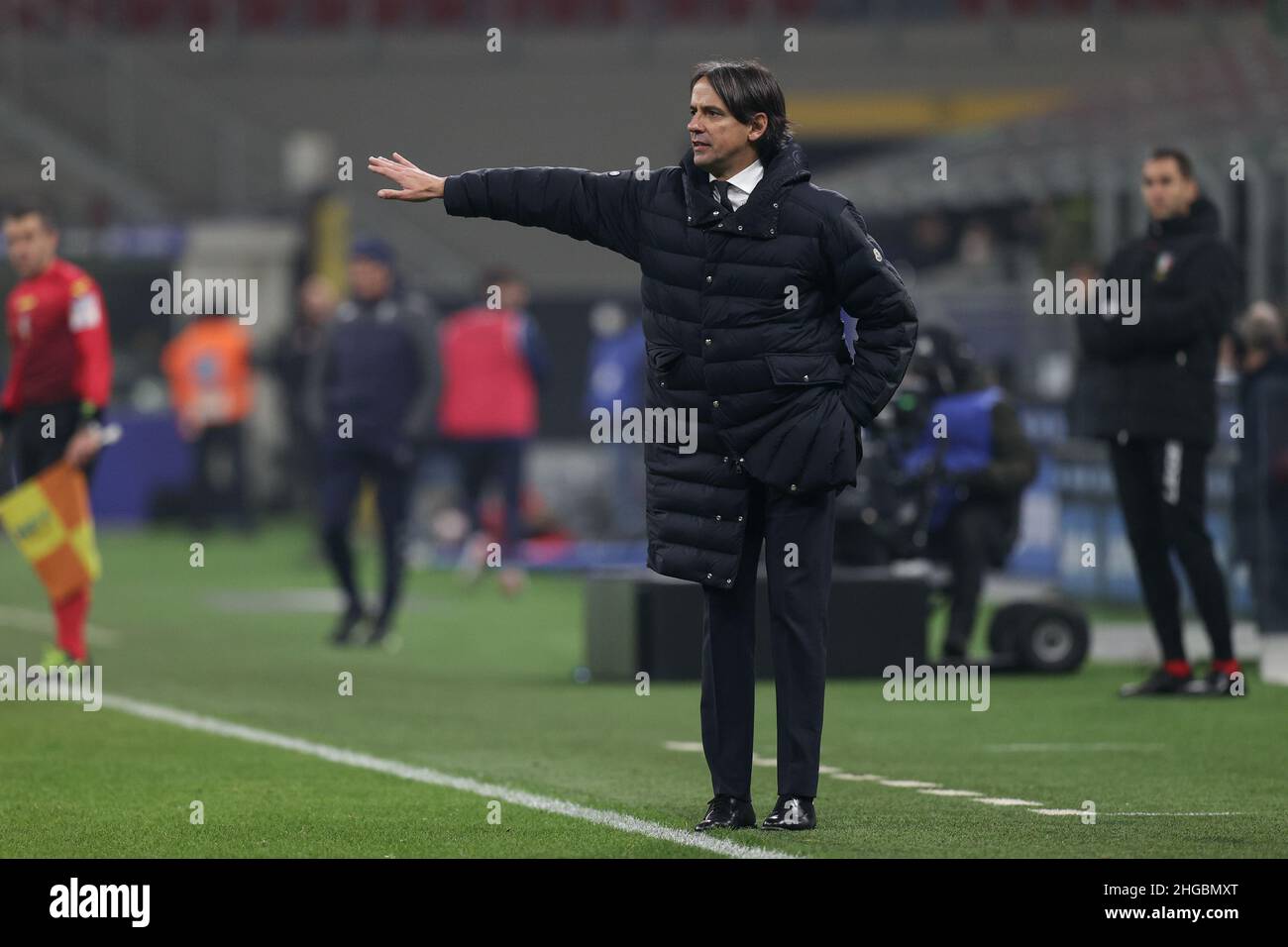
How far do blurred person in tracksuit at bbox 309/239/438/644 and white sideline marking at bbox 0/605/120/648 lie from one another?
1.28m

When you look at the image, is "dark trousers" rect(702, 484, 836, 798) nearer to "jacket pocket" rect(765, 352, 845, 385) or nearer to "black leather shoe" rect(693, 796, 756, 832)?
"black leather shoe" rect(693, 796, 756, 832)

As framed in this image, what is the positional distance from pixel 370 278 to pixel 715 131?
825 centimetres

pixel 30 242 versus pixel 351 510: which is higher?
pixel 30 242

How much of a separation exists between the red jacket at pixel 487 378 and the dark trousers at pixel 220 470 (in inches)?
212

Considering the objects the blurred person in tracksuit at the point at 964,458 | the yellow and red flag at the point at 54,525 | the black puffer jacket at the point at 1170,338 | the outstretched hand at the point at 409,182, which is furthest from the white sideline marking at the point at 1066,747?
the yellow and red flag at the point at 54,525

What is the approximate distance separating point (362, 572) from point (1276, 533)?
32.3 feet

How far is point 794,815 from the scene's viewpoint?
7.59 m

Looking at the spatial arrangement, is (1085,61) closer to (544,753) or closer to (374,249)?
(374,249)

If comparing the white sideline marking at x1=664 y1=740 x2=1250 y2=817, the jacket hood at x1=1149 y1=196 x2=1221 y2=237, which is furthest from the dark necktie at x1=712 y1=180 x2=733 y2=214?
the jacket hood at x1=1149 y1=196 x2=1221 y2=237

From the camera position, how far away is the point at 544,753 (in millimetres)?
9891

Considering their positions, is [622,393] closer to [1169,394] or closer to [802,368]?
[1169,394]

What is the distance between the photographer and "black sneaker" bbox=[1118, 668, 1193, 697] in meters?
11.6

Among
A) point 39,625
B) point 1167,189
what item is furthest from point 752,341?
point 39,625

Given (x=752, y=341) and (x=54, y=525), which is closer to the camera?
(x=752, y=341)
